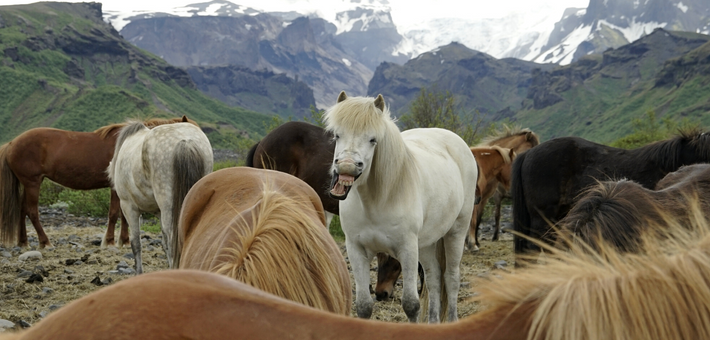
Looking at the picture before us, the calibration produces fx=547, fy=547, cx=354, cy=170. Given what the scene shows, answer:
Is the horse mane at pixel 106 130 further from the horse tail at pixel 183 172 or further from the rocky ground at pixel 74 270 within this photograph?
the horse tail at pixel 183 172

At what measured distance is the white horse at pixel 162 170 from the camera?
213 inches

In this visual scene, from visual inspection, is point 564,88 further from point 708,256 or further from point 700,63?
point 708,256

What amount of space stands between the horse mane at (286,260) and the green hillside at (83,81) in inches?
2484

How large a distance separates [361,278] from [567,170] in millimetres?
3452

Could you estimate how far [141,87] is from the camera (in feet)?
325

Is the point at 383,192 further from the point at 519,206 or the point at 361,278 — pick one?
the point at 519,206

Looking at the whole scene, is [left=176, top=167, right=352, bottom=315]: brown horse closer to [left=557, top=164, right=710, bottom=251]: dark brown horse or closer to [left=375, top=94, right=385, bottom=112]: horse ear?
[left=375, top=94, right=385, bottom=112]: horse ear

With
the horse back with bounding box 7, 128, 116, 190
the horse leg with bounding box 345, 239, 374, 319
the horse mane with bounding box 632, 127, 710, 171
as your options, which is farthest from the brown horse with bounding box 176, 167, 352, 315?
the horse back with bounding box 7, 128, 116, 190

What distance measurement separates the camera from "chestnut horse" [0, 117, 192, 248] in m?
8.51

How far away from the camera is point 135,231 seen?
6137 mm

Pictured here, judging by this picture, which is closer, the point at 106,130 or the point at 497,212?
the point at 106,130

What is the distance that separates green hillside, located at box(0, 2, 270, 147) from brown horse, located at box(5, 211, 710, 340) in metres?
64.1

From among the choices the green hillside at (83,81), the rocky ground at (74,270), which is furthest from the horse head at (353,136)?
the green hillside at (83,81)

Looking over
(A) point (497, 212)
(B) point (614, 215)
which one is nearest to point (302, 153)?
(B) point (614, 215)
